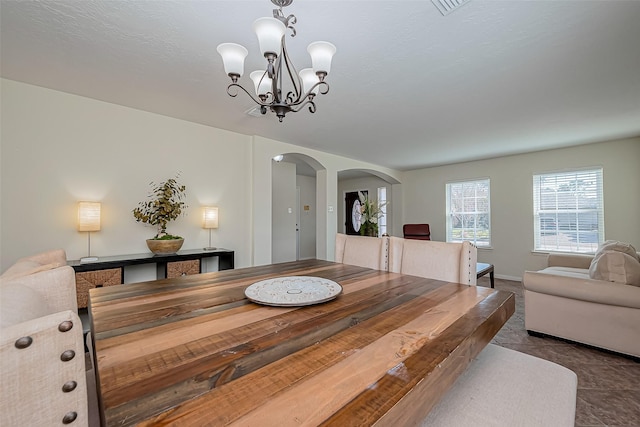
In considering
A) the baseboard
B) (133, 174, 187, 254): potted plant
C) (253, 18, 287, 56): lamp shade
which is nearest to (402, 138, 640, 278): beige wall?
the baseboard

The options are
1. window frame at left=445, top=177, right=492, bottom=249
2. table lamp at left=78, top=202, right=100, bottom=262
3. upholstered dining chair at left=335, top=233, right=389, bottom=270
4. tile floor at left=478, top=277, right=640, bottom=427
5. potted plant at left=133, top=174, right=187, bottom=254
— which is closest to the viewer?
tile floor at left=478, top=277, right=640, bottom=427

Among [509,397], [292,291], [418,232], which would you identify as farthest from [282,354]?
[418,232]

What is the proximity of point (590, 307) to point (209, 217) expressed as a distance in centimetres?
400

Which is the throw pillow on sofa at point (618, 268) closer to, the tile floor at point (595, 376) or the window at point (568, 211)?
the tile floor at point (595, 376)

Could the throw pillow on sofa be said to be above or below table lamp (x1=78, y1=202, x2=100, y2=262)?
below

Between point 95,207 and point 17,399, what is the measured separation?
9.33ft

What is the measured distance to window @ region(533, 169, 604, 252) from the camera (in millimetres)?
4320

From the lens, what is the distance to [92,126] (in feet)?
9.16

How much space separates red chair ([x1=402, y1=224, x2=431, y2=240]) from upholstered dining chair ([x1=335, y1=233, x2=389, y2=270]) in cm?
373

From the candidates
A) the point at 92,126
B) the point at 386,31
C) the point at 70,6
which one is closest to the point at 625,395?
the point at 386,31

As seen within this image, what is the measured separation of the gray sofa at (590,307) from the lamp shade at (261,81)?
2.96 m

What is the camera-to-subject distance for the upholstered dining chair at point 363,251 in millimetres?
2141

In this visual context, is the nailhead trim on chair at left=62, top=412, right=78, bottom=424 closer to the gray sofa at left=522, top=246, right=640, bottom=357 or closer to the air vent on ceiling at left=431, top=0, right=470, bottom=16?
the air vent on ceiling at left=431, top=0, right=470, bottom=16

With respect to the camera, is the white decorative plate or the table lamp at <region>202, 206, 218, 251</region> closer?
the white decorative plate
